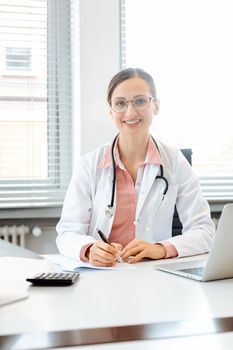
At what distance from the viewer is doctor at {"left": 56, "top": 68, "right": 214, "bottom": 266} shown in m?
1.74

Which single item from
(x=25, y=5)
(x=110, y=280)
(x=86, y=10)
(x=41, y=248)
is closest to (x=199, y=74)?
(x=86, y=10)

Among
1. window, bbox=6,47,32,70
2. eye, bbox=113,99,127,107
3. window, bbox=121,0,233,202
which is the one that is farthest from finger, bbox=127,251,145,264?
window, bbox=6,47,32,70

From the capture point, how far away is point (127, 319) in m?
0.81

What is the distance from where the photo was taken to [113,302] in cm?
93

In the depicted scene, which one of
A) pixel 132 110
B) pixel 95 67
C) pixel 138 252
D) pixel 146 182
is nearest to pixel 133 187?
pixel 146 182

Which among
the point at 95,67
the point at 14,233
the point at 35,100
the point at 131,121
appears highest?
the point at 95,67

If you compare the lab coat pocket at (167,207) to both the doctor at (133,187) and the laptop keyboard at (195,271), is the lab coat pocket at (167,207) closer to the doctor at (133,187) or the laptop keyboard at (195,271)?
the doctor at (133,187)

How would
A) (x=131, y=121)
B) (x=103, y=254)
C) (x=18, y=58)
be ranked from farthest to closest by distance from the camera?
(x=18, y=58) → (x=131, y=121) → (x=103, y=254)

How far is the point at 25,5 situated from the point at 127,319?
2.19m

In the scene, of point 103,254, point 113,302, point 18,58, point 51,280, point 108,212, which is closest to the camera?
point 113,302

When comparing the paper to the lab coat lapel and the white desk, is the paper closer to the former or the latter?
the white desk

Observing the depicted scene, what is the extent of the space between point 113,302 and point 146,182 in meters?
0.88

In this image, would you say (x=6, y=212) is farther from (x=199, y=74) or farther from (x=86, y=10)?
(x=199, y=74)

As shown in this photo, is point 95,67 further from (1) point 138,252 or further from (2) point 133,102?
(1) point 138,252
